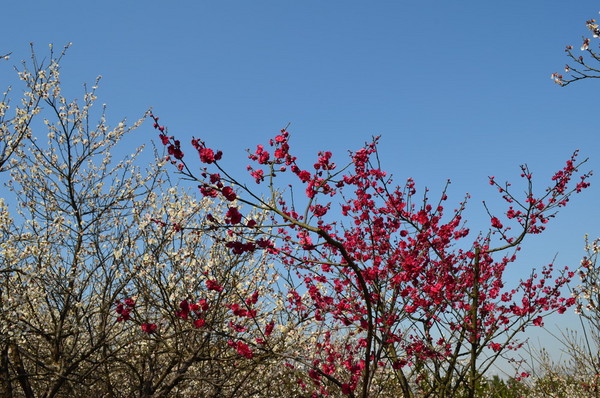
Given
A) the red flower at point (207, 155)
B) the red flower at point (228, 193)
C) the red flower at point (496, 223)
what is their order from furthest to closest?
1. the red flower at point (496, 223)
2. the red flower at point (207, 155)
3. the red flower at point (228, 193)

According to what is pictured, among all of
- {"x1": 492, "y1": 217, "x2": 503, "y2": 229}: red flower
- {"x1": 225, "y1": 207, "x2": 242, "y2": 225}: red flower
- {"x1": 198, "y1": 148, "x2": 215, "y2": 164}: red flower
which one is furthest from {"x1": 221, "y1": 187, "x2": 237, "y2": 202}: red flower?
{"x1": 492, "y1": 217, "x2": 503, "y2": 229}: red flower

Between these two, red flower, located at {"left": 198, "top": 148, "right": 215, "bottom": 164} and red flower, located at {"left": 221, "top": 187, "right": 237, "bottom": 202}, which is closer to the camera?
red flower, located at {"left": 221, "top": 187, "right": 237, "bottom": 202}

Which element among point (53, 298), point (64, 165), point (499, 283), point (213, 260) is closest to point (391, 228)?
point (499, 283)

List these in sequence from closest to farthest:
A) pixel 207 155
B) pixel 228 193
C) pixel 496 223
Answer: pixel 228 193 < pixel 207 155 < pixel 496 223

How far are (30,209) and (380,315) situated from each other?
6833mm

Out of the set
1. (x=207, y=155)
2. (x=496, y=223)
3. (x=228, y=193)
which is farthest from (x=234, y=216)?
(x=496, y=223)

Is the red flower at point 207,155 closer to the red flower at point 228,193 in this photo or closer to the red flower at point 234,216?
the red flower at point 228,193

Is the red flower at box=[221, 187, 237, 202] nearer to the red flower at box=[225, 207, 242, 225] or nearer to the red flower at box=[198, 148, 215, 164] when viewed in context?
the red flower at box=[225, 207, 242, 225]

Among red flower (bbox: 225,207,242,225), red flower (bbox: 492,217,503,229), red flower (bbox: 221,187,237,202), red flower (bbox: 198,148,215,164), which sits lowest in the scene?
red flower (bbox: 225,207,242,225)

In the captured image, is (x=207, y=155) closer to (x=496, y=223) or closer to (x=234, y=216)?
(x=234, y=216)

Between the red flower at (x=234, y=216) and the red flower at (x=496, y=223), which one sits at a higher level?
the red flower at (x=496, y=223)

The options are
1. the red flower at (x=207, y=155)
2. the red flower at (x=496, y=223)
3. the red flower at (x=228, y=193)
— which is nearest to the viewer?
the red flower at (x=228, y=193)

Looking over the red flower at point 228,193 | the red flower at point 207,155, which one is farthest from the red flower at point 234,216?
the red flower at point 207,155

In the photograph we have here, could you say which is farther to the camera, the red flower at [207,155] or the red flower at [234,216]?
the red flower at [207,155]
